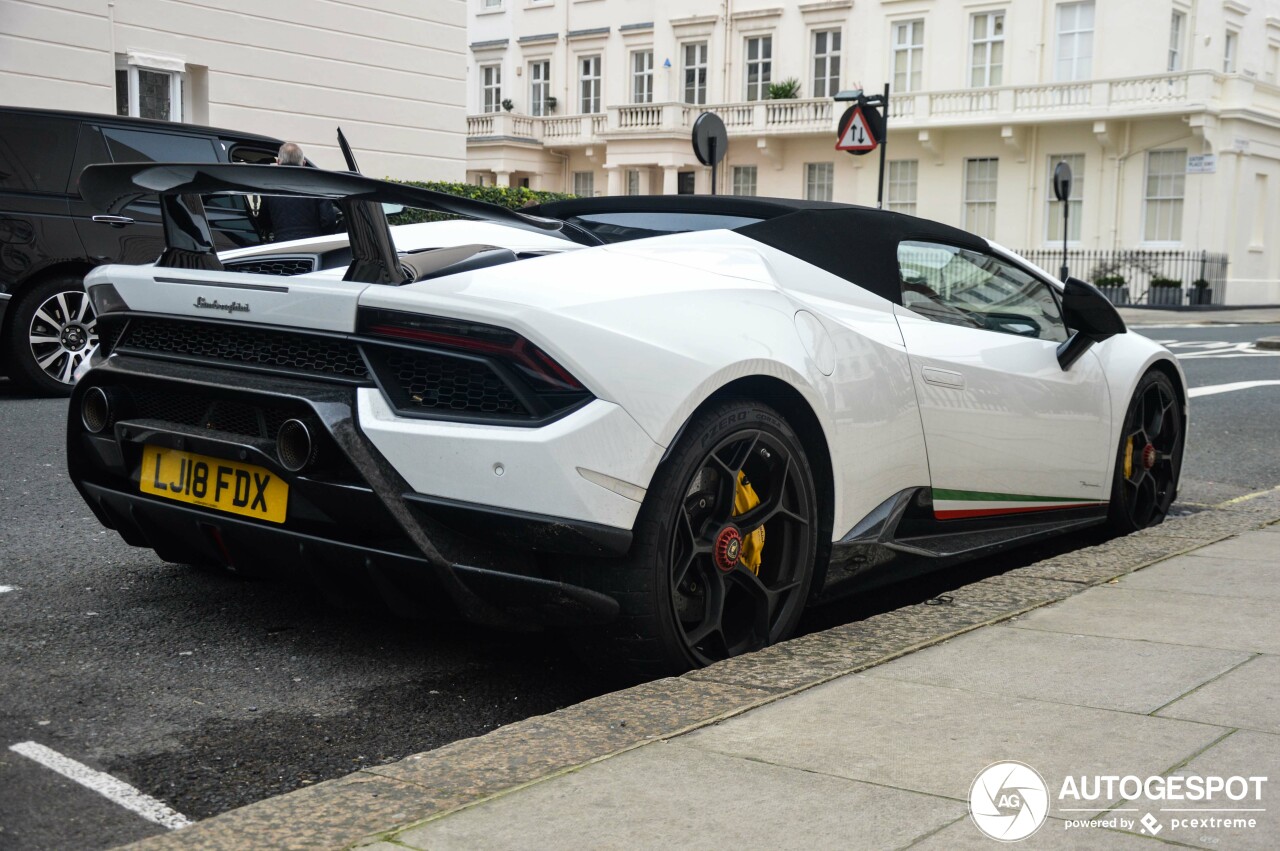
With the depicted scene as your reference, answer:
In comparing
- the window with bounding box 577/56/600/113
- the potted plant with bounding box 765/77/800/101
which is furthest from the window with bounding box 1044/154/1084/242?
the window with bounding box 577/56/600/113

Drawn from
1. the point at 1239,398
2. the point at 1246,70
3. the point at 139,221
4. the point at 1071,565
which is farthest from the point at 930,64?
the point at 1071,565

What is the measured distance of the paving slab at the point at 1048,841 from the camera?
7.47 ft

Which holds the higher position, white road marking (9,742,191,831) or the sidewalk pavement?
the sidewalk pavement

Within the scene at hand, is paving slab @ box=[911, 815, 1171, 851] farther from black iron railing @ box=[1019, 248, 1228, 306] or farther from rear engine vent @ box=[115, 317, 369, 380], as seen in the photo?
black iron railing @ box=[1019, 248, 1228, 306]

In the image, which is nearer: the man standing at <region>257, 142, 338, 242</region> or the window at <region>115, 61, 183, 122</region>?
the man standing at <region>257, 142, 338, 242</region>

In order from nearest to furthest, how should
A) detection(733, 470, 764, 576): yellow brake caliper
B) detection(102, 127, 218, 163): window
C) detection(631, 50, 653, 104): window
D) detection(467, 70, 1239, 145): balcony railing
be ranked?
detection(733, 470, 764, 576): yellow brake caliper, detection(102, 127, 218, 163): window, detection(467, 70, 1239, 145): balcony railing, detection(631, 50, 653, 104): window

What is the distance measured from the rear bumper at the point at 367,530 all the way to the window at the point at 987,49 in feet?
121

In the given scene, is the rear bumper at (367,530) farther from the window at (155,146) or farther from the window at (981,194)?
the window at (981,194)

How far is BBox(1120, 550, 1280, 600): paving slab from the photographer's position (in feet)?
14.2

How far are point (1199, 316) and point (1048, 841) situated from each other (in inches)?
1165

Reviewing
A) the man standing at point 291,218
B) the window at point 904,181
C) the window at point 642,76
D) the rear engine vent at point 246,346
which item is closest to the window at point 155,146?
the man standing at point 291,218

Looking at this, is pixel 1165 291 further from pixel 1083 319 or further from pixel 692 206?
pixel 692 206

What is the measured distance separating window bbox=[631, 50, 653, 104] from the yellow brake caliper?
4234cm

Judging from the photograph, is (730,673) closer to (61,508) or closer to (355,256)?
(355,256)
